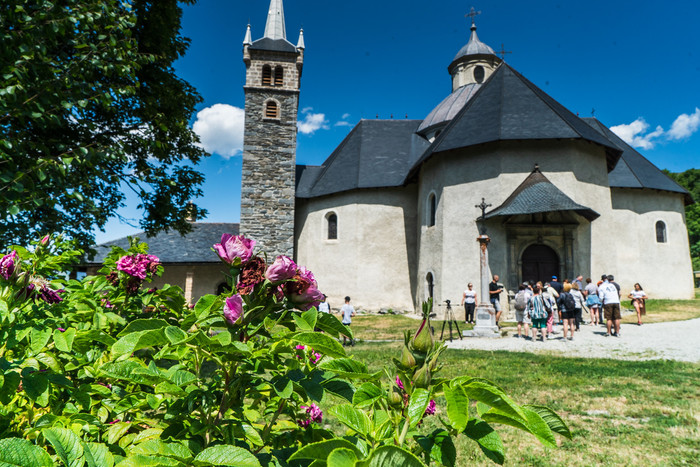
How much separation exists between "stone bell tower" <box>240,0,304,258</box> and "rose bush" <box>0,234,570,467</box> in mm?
18553

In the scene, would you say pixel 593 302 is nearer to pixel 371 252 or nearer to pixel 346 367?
pixel 371 252

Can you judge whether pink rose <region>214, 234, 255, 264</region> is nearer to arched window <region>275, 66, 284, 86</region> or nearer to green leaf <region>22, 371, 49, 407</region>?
green leaf <region>22, 371, 49, 407</region>

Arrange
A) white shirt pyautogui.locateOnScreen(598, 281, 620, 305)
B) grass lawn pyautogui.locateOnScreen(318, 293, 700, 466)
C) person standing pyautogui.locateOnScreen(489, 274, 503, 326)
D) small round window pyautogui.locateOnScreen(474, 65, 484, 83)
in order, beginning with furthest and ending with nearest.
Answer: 1. small round window pyautogui.locateOnScreen(474, 65, 484, 83)
2. person standing pyautogui.locateOnScreen(489, 274, 503, 326)
3. white shirt pyautogui.locateOnScreen(598, 281, 620, 305)
4. grass lawn pyautogui.locateOnScreen(318, 293, 700, 466)

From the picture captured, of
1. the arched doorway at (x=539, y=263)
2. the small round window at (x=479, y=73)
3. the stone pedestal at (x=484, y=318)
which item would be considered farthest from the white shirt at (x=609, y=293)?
the small round window at (x=479, y=73)

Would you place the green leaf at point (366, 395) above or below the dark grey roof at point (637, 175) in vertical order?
below

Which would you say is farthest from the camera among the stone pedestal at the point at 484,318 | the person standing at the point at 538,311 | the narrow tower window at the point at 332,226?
the narrow tower window at the point at 332,226

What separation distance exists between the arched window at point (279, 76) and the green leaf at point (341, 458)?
2364cm

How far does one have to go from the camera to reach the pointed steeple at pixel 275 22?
76.6 feet

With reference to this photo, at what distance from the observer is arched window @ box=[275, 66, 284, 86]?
2227 cm

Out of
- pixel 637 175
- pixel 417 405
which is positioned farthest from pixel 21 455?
pixel 637 175

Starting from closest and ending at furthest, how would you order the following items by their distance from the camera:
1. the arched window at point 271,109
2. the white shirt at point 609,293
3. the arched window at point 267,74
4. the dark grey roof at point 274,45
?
the white shirt at point 609,293, the arched window at point 271,109, the dark grey roof at point 274,45, the arched window at point 267,74

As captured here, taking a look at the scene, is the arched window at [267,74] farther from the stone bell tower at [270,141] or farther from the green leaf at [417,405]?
the green leaf at [417,405]

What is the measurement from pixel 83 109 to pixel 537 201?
13.5 metres

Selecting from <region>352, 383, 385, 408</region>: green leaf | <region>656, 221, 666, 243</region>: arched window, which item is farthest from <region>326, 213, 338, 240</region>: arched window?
<region>352, 383, 385, 408</region>: green leaf
